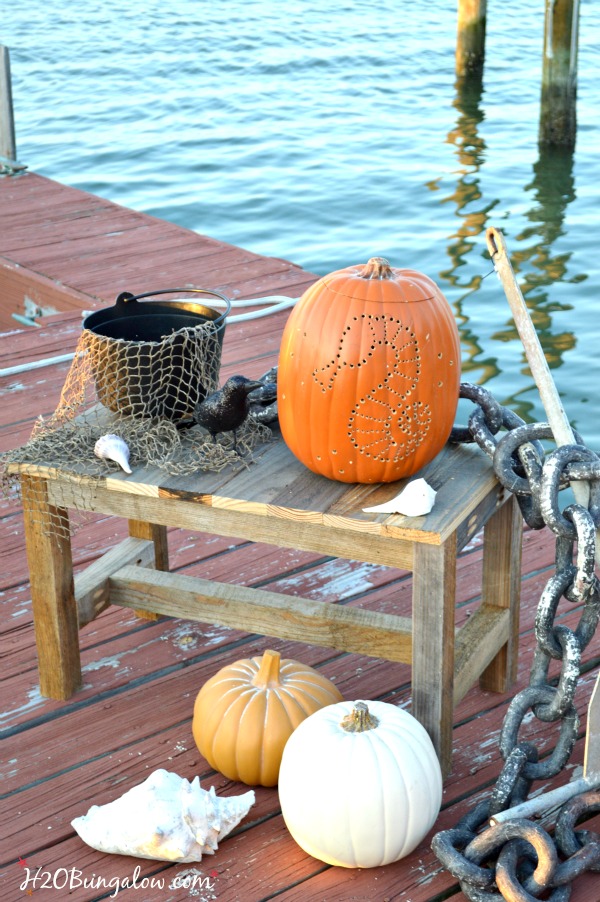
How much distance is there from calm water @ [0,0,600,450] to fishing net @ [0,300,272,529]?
11.4 feet

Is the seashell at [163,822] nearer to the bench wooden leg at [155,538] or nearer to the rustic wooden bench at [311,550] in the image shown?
the rustic wooden bench at [311,550]

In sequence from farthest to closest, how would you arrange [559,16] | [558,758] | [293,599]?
[559,16] → [293,599] → [558,758]

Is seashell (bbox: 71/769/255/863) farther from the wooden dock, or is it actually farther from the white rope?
the white rope

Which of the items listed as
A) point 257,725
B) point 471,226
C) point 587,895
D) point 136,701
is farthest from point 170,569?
point 471,226

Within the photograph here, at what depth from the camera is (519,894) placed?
194 centimetres

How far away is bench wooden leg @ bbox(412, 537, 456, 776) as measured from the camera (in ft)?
6.82

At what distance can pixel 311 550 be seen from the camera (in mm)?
2143

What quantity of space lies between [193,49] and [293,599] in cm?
1279

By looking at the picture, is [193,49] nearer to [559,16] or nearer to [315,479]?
[559,16]

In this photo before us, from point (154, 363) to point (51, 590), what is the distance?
55 centimetres

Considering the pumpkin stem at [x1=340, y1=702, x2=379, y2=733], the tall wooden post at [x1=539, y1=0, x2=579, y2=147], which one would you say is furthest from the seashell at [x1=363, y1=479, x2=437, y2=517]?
the tall wooden post at [x1=539, y1=0, x2=579, y2=147]

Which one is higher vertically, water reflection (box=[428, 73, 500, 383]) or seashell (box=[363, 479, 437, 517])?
seashell (box=[363, 479, 437, 517])

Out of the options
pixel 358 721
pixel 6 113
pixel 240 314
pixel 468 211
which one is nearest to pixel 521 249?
pixel 468 211

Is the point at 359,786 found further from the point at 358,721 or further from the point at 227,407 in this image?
the point at 227,407
